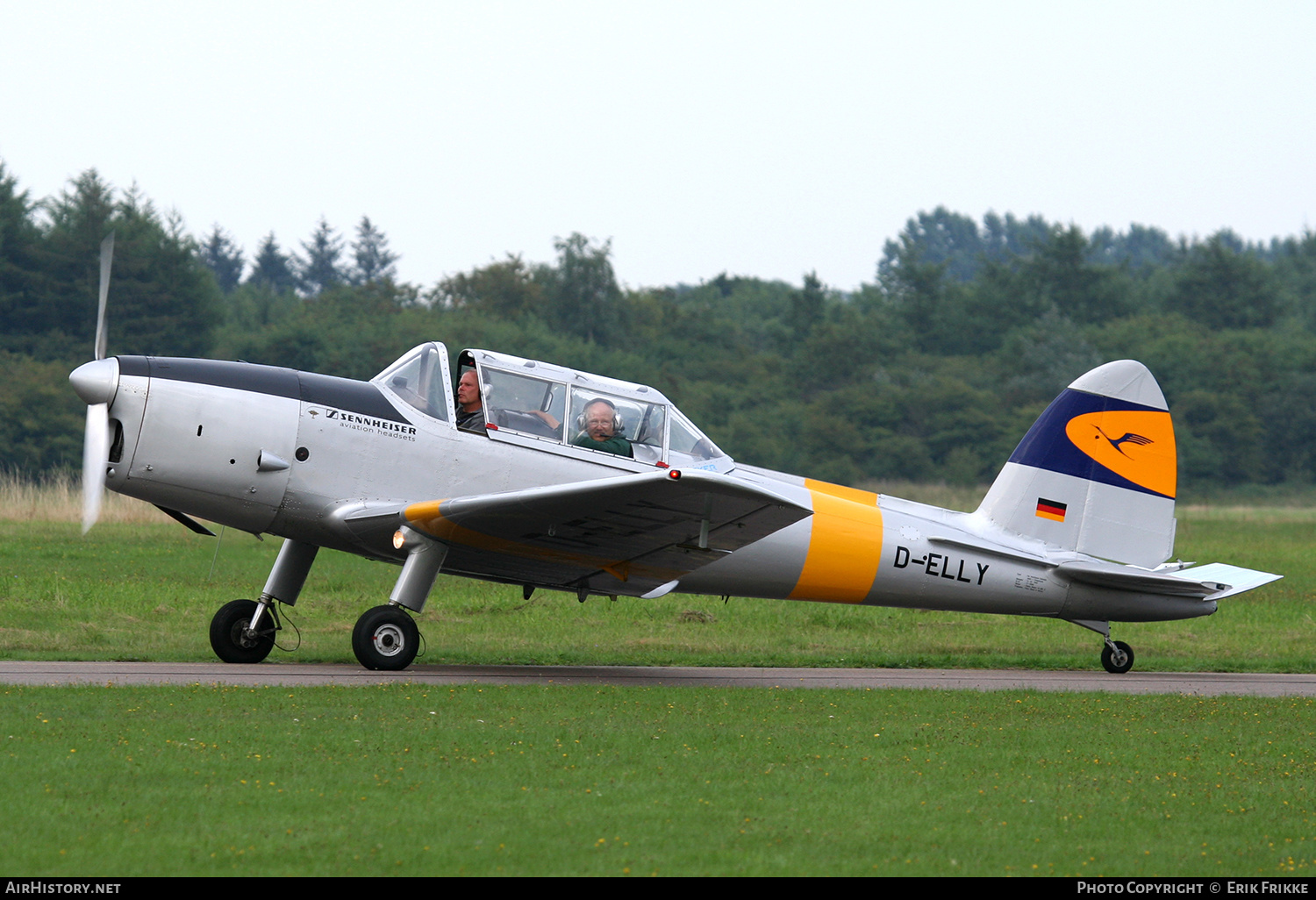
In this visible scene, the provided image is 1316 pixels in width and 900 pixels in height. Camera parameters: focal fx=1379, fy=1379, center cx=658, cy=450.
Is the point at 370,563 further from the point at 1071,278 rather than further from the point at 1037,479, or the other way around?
the point at 1071,278

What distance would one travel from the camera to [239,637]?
11508mm

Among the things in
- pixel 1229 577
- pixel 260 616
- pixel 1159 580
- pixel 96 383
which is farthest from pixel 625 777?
pixel 1229 577

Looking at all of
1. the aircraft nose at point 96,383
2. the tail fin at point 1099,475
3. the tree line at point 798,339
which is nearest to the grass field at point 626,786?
the aircraft nose at point 96,383

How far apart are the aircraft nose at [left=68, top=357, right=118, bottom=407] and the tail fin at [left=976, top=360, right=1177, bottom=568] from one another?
25.4 ft

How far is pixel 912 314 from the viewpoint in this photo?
7256cm

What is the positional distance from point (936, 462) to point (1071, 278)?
1970 cm

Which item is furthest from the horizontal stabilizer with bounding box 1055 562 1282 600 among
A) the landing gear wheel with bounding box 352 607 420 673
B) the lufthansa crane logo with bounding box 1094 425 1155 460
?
the landing gear wheel with bounding box 352 607 420 673

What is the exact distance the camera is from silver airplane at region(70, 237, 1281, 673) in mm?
10336

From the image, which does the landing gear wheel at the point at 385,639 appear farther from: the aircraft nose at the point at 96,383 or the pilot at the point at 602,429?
the aircraft nose at the point at 96,383

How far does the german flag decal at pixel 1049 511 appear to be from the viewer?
13141 millimetres

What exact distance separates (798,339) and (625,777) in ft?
214

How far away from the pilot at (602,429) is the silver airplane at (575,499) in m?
0.02

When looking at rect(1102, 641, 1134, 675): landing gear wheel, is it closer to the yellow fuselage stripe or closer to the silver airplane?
the silver airplane

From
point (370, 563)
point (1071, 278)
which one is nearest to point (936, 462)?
point (1071, 278)
